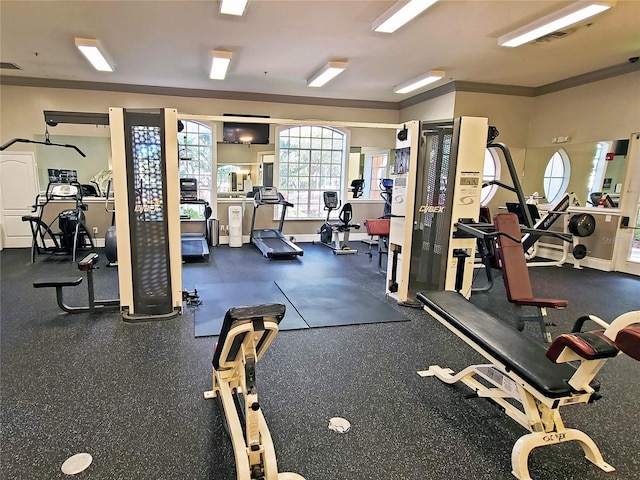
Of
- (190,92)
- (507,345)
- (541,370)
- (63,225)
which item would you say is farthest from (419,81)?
(63,225)

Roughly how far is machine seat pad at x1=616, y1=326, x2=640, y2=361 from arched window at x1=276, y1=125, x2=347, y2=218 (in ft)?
24.9

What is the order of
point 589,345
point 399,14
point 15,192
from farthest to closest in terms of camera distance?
point 15,192, point 399,14, point 589,345

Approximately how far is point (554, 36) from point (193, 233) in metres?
6.91

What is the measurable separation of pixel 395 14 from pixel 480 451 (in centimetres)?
397

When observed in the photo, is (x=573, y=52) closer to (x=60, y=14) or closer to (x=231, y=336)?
(x=231, y=336)

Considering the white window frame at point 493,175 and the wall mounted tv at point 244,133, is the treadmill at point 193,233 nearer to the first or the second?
the wall mounted tv at point 244,133

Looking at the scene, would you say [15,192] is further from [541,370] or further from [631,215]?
[631,215]

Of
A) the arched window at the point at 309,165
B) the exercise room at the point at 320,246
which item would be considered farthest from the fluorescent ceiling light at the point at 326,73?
the arched window at the point at 309,165

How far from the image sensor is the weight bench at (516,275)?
138 inches

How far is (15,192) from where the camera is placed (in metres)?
7.04

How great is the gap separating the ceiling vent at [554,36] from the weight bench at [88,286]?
5.81 meters

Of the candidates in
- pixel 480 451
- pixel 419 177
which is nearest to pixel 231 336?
pixel 480 451

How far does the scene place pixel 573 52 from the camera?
543 centimetres

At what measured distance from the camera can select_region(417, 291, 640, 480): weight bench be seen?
5.60 feet
